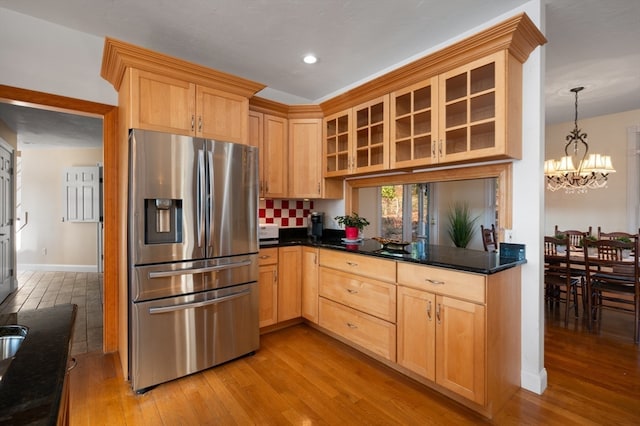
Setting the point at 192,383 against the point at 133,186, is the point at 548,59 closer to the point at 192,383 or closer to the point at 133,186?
the point at 133,186

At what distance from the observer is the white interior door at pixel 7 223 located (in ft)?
13.5

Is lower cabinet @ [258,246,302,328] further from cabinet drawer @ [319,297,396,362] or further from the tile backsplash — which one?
the tile backsplash

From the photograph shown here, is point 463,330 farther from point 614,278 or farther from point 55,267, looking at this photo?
point 55,267

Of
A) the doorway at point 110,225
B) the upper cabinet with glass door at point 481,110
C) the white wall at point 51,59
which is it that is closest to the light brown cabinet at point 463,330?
the upper cabinet with glass door at point 481,110

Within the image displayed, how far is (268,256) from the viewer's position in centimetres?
300

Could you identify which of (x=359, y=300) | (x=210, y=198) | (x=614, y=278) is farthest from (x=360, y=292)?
(x=614, y=278)

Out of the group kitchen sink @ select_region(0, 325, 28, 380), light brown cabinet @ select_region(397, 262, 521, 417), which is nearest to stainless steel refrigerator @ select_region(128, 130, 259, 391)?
kitchen sink @ select_region(0, 325, 28, 380)

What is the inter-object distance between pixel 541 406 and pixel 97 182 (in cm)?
725

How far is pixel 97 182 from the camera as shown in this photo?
237 inches

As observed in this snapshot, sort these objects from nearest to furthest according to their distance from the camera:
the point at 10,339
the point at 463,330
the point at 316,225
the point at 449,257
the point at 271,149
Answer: the point at 10,339
the point at 463,330
the point at 449,257
the point at 271,149
the point at 316,225

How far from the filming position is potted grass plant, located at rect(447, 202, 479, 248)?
8.92 feet

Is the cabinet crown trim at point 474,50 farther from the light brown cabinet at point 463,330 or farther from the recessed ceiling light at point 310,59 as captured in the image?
the light brown cabinet at point 463,330

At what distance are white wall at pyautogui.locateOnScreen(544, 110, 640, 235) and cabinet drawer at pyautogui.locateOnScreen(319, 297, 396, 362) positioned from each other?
13.6 ft

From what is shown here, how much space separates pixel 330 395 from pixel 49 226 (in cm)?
686
